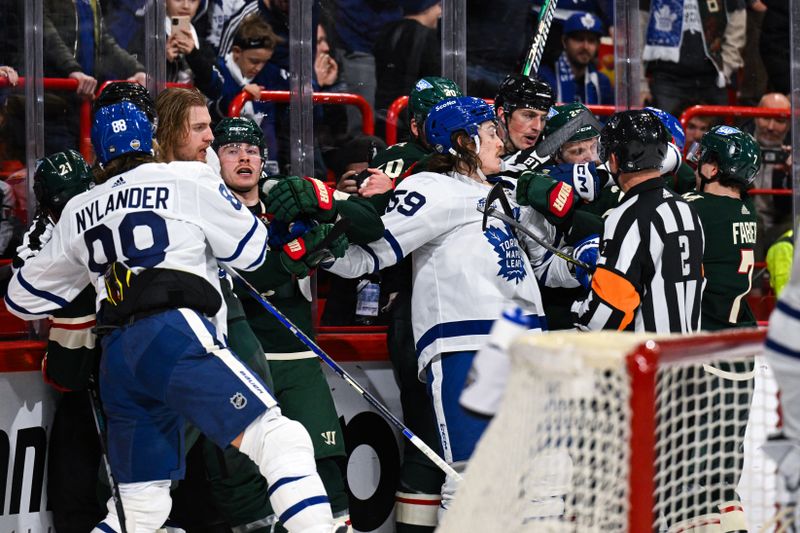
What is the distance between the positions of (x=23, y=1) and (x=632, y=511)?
9.84ft

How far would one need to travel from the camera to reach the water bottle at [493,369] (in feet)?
6.06

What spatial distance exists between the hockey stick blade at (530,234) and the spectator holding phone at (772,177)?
180 cm

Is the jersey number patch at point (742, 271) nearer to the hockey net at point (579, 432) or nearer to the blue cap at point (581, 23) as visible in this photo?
the blue cap at point (581, 23)

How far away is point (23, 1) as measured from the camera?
4023 millimetres

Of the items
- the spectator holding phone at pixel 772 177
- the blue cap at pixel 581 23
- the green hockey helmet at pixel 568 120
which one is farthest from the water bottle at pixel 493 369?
the spectator holding phone at pixel 772 177

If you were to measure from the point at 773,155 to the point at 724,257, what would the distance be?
1563 millimetres

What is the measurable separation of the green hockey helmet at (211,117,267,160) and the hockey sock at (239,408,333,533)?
43.1 inches

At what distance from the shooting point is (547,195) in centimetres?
393

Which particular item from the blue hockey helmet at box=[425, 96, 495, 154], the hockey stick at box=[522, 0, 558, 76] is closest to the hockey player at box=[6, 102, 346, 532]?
the blue hockey helmet at box=[425, 96, 495, 154]

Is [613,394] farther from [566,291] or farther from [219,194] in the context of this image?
[566,291]

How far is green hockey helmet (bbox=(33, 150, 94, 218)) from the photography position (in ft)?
12.0

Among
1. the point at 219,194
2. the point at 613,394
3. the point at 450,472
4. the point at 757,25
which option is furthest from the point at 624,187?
the point at 757,25

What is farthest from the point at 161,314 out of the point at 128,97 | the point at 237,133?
the point at 237,133

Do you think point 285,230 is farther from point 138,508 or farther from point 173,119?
point 138,508
